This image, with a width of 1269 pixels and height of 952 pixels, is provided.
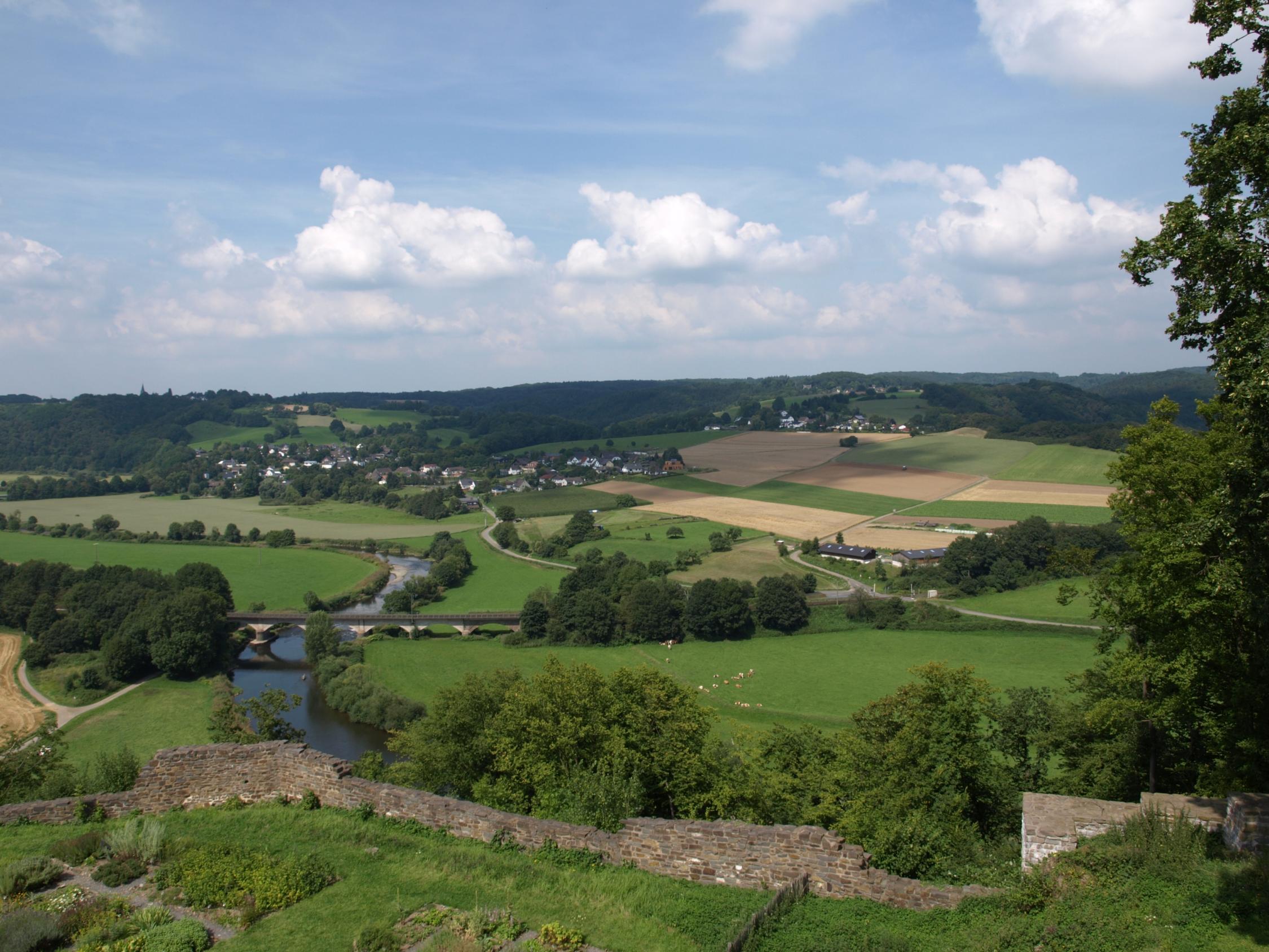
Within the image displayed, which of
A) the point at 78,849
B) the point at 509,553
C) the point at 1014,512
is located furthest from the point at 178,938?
the point at 1014,512

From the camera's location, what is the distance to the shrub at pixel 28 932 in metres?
9.16

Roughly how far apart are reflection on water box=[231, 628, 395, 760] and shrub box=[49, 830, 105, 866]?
69.6ft

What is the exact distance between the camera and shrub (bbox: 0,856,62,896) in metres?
10.8

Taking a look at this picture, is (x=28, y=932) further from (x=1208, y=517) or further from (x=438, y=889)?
(x=1208, y=517)

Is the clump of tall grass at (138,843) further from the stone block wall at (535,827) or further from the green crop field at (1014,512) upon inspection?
the green crop field at (1014,512)

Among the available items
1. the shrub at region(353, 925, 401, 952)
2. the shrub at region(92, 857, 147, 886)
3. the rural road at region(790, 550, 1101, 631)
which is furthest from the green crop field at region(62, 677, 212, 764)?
the rural road at region(790, 550, 1101, 631)

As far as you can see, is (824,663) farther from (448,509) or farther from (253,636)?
(448,509)

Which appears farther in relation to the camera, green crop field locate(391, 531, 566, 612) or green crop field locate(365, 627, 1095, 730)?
green crop field locate(391, 531, 566, 612)

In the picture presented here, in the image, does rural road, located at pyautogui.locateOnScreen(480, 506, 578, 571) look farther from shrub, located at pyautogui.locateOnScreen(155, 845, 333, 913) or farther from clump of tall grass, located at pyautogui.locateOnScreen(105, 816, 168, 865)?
shrub, located at pyautogui.locateOnScreen(155, 845, 333, 913)

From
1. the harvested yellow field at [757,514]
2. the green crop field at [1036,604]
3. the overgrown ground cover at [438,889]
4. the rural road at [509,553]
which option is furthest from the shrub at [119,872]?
the harvested yellow field at [757,514]

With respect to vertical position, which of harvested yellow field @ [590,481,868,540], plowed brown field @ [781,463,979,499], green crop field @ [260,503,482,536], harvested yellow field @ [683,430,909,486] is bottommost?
green crop field @ [260,503,482,536]

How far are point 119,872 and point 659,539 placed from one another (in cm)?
7392

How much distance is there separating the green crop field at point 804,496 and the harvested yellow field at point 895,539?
827 centimetres

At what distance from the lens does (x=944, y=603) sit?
198ft
